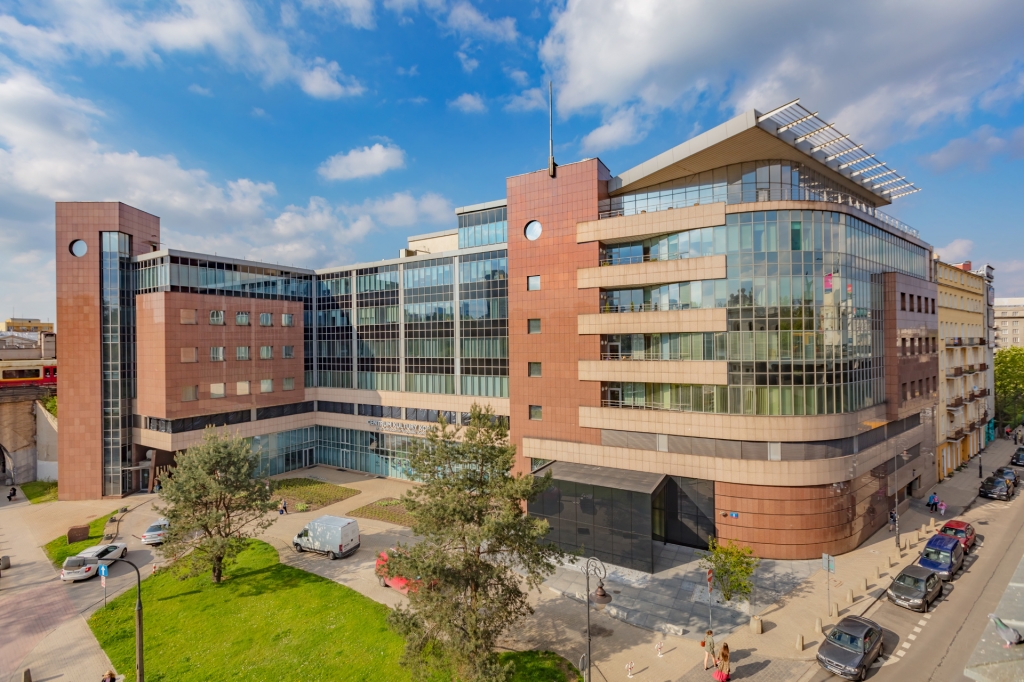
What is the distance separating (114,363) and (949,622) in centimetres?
6861

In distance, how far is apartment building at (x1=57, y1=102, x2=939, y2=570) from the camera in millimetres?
30906

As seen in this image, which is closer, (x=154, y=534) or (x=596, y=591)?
(x=596, y=591)

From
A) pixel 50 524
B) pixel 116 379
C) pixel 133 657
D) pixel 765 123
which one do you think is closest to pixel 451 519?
pixel 133 657

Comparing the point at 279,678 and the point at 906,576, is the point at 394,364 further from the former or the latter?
the point at 906,576

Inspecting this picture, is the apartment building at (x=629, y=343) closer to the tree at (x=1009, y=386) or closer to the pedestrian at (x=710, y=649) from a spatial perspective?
the pedestrian at (x=710, y=649)

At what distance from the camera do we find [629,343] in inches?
1395

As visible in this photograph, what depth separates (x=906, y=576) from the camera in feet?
87.9

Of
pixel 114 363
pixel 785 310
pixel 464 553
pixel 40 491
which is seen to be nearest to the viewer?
pixel 464 553

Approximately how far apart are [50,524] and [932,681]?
62.0 meters

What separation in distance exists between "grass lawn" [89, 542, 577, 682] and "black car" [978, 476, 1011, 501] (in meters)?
48.6

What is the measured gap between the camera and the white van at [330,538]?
33.1 meters

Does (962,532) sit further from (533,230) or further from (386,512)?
(386,512)

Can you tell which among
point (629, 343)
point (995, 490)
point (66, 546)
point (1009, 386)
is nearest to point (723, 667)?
point (629, 343)

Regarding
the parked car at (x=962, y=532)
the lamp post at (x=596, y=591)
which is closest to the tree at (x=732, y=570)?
the lamp post at (x=596, y=591)
